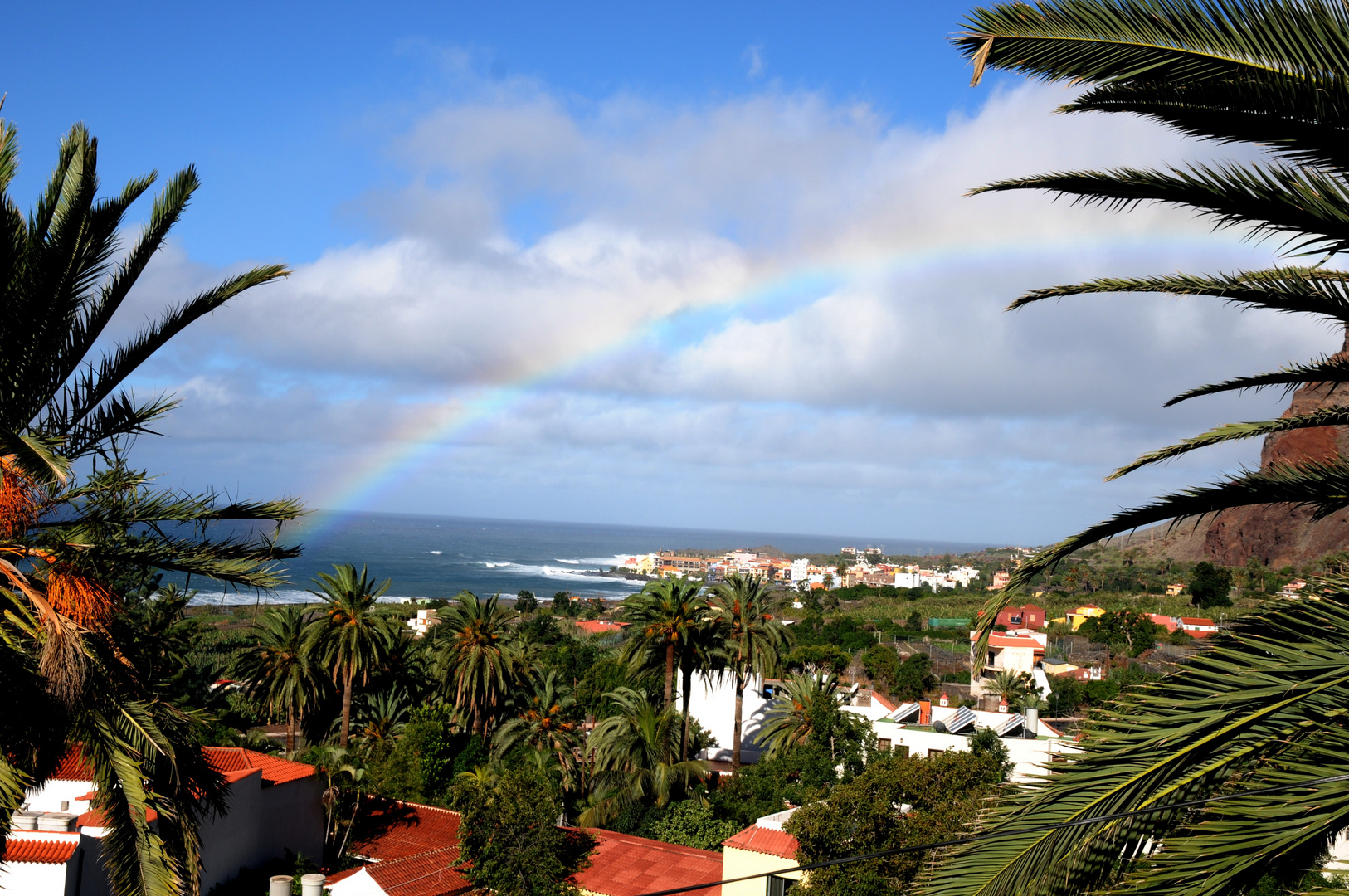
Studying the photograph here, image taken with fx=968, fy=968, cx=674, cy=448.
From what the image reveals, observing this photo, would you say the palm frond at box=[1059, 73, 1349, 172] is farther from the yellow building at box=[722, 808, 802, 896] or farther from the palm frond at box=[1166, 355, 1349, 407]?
the yellow building at box=[722, 808, 802, 896]

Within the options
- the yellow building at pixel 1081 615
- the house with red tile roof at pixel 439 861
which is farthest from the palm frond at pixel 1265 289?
the yellow building at pixel 1081 615

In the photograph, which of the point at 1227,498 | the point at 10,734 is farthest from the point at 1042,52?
the point at 10,734

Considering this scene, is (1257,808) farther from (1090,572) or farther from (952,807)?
(1090,572)

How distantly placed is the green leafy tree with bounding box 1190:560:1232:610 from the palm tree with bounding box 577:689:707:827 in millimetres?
73325

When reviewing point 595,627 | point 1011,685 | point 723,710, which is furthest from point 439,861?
point 595,627

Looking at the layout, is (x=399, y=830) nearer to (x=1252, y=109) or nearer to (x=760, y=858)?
(x=760, y=858)

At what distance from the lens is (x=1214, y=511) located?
507 centimetres

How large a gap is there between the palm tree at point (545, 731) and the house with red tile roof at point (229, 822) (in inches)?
295

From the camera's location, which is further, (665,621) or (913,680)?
(913,680)

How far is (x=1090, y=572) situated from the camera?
130375 mm

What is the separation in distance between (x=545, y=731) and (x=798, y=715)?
344 inches

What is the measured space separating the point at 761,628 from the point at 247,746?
17.1 metres

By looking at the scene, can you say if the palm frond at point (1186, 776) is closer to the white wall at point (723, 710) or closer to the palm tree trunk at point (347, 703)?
the palm tree trunk at point (347, 703)

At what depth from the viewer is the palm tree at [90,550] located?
590 centimetres
